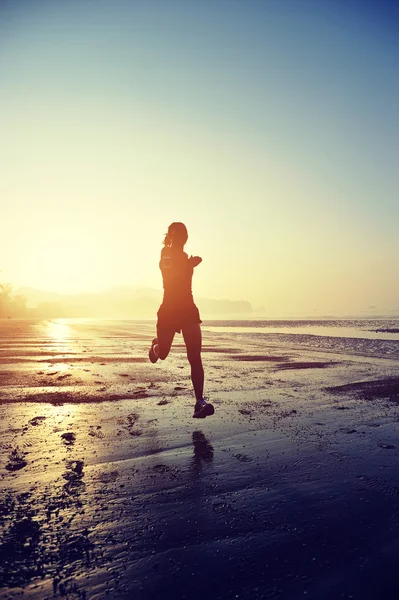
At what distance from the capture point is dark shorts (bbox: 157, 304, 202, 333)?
479cm

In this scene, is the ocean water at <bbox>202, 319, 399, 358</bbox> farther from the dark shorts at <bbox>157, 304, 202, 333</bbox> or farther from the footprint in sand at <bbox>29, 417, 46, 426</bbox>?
the footprint in sand at <bbox>29, 417, 46, 426</bbox>

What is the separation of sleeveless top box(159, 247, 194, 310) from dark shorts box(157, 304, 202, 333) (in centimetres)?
4

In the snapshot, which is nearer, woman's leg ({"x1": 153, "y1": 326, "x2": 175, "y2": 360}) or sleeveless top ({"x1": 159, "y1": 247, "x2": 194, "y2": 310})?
sleeveless top ({"x1": 159, "y1": 247, "x2": 194, "y2": 310})

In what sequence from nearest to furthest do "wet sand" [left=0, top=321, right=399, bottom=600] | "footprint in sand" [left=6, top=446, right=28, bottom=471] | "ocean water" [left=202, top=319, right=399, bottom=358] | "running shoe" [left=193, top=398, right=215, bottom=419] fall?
"wet sand" [left=0, top=321, right=399, bottom=600] → "footprint in sand" [left=6, top=446, right=28, bottom=471] → "running shoe" [left=193, top=398, right=215, bottom=419] → "ocean water" [left=202, top=319, right=399, bottom=358]

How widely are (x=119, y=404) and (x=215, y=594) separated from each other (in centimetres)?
390

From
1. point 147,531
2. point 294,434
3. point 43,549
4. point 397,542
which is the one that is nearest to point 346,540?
point 397,542

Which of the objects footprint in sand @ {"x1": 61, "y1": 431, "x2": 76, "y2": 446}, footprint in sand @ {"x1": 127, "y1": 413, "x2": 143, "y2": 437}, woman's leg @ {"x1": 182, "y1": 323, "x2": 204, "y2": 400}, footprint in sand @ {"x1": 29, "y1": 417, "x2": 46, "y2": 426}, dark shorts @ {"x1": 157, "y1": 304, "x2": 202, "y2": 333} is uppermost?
dark shorts @ {"x1": 157, "y1": 304, "x2": 202, "y2": 333}

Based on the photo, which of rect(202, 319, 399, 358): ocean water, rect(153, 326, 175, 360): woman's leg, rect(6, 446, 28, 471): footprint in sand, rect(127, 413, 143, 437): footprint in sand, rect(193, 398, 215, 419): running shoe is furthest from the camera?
rect(202, 319, 399, 358): ocean water

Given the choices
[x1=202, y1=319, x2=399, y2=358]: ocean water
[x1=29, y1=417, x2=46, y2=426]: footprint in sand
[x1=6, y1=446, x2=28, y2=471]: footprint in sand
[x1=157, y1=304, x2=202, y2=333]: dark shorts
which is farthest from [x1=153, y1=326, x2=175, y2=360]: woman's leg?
[x1=202, y1=319, x2=399, y2=358]: ocean water

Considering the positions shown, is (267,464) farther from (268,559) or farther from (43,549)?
(43,549)

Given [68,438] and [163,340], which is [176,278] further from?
[68,438]

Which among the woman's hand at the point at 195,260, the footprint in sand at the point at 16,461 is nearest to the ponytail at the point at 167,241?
the woman's hand at the point at 195,260

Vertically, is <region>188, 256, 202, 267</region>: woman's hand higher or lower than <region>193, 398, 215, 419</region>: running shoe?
higher

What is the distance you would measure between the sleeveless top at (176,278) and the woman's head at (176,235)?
0.41 feet
